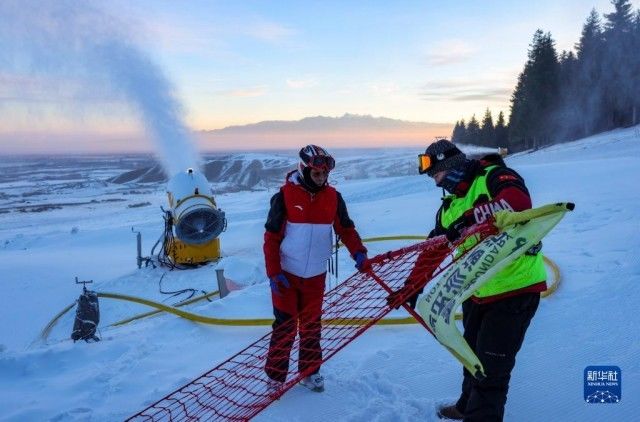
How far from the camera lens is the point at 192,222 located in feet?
33.7

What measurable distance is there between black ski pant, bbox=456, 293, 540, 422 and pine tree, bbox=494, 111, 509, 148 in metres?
47.8

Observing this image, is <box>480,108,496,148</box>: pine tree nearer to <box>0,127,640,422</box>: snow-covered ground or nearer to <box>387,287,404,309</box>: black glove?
<box>0,127,640,422</box>: snow-covered ground

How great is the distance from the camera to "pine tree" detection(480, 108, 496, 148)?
166ft

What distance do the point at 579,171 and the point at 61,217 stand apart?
27.6 metres

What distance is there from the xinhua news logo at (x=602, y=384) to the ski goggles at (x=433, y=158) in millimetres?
1972

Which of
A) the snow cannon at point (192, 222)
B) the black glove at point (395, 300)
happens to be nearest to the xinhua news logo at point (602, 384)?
the black glove at point (395, 300)

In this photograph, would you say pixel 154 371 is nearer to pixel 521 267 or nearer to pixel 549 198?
pixel 521 267

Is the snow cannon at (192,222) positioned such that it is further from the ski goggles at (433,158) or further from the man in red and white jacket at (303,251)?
the ski goggles at (433,158)

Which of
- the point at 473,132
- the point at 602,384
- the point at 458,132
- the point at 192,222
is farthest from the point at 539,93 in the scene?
the point at 602,384

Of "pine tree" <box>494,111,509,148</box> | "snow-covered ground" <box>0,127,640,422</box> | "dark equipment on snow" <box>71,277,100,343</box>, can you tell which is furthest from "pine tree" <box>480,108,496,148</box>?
"dark equipment on snow" <box>71,277,100,343</box>

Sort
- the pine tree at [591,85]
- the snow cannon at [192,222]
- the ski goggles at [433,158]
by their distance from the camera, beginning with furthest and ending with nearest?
1. the pine tree at [591,85]
2. the snow cannon at [192,222]
3. the ski goggles at [433,158]

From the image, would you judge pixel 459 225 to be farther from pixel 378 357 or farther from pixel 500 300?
pixel 378 357

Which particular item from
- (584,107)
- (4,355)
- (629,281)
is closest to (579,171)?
(629,281)

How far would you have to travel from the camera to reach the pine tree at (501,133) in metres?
47.9
